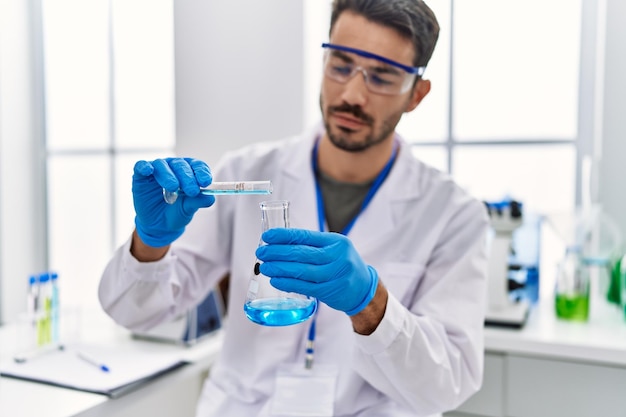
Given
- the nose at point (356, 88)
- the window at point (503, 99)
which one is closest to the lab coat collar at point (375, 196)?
the window at point (503, 99)

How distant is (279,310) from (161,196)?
32cm

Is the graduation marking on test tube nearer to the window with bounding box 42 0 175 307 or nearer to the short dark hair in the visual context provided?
the window with bounding box 42 0 175 307

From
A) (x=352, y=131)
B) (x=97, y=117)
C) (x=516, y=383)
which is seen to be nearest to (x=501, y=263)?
(x=516, y=383)

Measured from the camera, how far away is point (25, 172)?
2193 millimetres

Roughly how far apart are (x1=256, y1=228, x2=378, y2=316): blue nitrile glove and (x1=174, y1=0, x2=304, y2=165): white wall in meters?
0.35

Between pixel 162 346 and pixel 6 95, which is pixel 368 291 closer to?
pixel 162 346

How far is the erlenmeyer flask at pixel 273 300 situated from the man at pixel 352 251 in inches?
2.3

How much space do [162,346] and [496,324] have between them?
0.82 meters

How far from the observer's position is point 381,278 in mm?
1125

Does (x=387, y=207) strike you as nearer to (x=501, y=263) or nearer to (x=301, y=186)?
(x=301, y=186)

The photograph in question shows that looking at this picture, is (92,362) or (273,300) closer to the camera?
(273,300)

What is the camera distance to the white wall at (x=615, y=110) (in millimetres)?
1320

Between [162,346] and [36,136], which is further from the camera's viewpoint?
[36,136]

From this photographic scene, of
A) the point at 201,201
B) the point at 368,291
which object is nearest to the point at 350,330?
the point at 368,291
